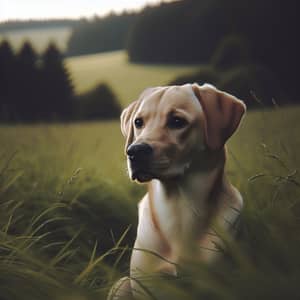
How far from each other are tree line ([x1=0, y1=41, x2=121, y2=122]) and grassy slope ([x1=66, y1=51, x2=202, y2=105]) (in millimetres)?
79

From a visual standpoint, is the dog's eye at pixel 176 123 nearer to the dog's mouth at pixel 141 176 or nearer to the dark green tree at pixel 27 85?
the dog's mouth at pixel 141 176

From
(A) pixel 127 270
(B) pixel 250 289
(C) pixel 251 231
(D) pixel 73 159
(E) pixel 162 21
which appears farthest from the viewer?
(D) pixel 73 159

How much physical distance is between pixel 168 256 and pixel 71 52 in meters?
1.91

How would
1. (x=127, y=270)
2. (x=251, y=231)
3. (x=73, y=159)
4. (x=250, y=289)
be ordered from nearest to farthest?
1. (x=250, y=289)
2. (x=251, y=231)
3. (x=127, y=270)
4. (x=73, y=159)

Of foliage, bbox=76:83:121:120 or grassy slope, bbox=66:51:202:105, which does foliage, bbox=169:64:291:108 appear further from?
foliage, bbox=76:83:121:120

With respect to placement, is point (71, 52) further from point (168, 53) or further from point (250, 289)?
point (250, 289)

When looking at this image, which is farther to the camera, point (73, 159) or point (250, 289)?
point (73, 159)

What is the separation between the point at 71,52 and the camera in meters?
4.22

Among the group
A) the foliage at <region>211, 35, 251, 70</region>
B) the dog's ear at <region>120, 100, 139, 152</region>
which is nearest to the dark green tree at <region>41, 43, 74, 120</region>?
the foliage at <region>211, 35, 251, 70</region>

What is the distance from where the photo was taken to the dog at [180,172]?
8.55ft

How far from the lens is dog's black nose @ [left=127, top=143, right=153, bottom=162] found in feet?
8.30

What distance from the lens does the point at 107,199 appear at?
3.94m

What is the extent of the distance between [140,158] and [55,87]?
178cm

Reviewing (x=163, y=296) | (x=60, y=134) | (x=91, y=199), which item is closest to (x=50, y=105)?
(x=60, y=134)
